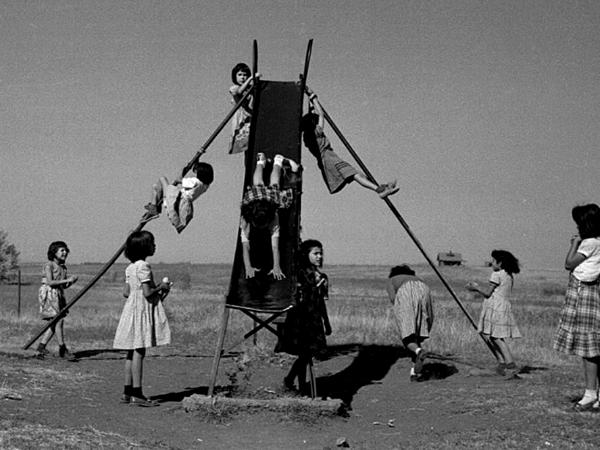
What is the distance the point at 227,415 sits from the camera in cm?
769

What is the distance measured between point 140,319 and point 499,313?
200 inches

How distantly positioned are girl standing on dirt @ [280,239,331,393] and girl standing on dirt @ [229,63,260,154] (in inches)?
74.8

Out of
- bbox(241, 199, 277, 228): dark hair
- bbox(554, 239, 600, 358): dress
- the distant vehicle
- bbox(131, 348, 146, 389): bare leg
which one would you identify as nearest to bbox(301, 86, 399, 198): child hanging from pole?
bbox(241, 199, 277, 228): dark hair

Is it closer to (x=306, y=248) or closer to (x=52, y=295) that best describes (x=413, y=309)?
(x=306, y=248)

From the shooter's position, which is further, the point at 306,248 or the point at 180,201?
the point at 180,201

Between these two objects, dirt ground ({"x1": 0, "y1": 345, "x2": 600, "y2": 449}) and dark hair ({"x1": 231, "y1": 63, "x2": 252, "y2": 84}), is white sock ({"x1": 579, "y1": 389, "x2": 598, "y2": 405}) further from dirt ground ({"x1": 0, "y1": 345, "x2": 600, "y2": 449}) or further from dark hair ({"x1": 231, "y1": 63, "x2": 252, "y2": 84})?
dark hair ({"x1": 231, "y1": 63, "x2": 252, "y2": 84})

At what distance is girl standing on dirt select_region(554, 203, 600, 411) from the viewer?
7.41m

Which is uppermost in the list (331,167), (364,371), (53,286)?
(331,167)

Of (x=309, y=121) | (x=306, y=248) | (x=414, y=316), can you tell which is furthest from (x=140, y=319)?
(x=414, y=316)

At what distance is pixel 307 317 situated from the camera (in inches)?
342

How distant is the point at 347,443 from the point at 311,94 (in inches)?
198

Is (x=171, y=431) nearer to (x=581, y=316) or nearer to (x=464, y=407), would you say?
(x=464, y=407)

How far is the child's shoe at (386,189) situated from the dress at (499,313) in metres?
2.16

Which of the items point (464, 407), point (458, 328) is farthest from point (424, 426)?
point (458, 328)
